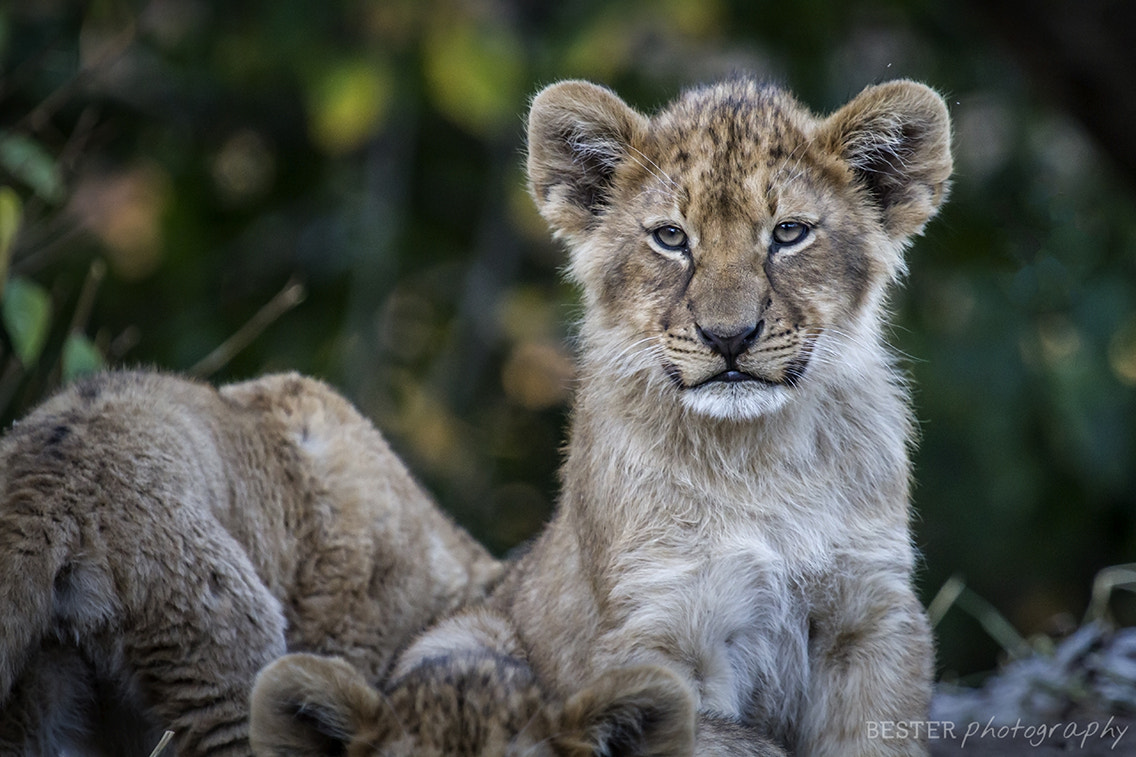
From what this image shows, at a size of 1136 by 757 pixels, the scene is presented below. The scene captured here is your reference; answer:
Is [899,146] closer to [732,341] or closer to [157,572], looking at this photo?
[732,341]

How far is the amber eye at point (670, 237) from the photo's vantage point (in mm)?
4949

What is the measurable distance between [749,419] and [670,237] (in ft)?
2.21

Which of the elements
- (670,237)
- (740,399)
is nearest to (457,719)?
(740,399)

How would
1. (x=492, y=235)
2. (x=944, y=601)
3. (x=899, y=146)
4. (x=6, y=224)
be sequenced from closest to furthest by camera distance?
(x=899, y=146)
(x=6, y=224)
(x=944, y=601)
(x=492, y=235)

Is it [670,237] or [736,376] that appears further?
[670,237]

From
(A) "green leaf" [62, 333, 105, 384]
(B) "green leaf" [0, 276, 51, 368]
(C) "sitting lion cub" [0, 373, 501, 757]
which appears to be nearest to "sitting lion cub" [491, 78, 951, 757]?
(C) "sitting lion cub" [0, 373, 501, 757]

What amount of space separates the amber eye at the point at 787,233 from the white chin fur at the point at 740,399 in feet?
1.68

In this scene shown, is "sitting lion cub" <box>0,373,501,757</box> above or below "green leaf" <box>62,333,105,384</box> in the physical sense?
below

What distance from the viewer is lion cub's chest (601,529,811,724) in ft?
15.1

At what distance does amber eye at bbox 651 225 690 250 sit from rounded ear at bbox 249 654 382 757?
1.82m

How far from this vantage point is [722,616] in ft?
15.4

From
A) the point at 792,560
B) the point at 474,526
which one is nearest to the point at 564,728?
the point at 792,560

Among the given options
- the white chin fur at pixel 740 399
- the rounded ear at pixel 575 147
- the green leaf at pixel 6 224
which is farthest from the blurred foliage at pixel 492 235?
the white chin fur at pixel 740 399

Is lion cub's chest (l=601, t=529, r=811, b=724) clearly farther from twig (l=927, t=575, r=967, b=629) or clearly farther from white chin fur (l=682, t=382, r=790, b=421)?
twig (l=927, t=575, r=967, b=629)
